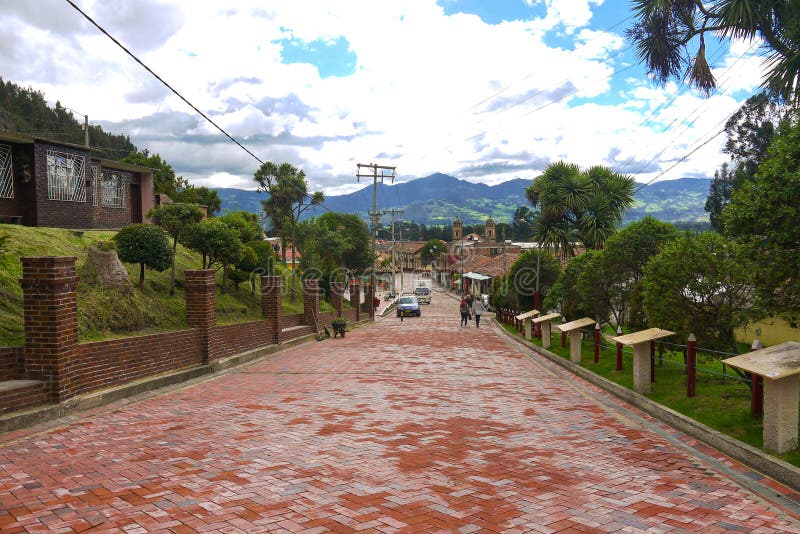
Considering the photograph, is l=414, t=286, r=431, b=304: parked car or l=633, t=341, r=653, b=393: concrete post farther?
l=414, t=286, r=431, b=304: parked car

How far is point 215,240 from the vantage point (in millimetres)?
17031

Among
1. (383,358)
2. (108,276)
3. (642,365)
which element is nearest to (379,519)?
(642,365)

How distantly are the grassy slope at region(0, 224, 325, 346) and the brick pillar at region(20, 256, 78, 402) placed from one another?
4.45ft

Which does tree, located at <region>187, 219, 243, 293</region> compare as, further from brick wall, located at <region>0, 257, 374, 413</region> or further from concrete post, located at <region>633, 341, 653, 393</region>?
concrete post, located at <region>633, 341, 653, 393</region>

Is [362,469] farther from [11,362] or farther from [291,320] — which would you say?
[291,320]

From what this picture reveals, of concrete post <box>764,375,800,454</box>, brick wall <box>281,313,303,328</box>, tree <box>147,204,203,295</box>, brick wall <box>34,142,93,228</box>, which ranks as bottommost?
brick wall <box>281,313,303,328</box>

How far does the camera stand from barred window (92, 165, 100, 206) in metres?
20.7

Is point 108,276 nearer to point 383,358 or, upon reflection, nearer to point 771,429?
point 383,358

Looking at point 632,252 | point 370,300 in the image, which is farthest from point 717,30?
point 370,300

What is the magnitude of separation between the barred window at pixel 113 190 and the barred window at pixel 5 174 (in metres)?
5.38

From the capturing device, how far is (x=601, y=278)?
15.5 metres

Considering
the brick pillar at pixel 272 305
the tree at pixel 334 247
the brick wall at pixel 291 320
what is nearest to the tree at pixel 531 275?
the tree at pixel 334 247

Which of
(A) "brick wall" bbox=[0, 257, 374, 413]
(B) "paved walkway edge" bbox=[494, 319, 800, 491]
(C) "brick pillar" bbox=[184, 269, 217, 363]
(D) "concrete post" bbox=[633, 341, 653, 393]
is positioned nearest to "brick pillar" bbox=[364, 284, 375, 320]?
(C) "brick pillar" bbox=[184, 269, 217, 363]

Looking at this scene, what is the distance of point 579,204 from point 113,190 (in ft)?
65.4
